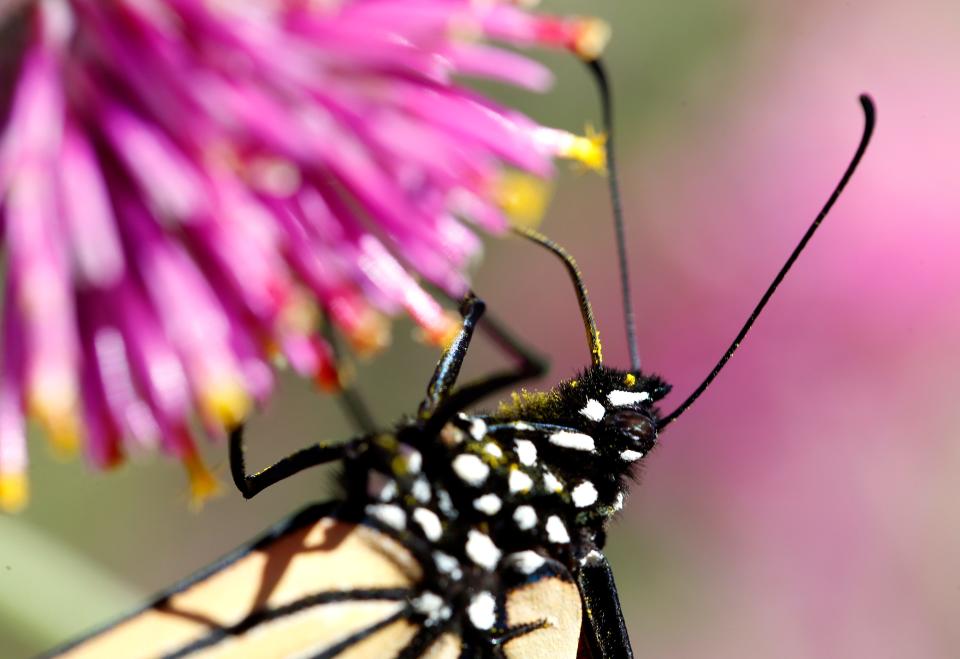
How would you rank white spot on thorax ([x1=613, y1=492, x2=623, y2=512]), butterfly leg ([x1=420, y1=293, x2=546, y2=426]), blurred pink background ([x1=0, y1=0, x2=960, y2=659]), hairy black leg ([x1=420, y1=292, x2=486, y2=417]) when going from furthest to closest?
blurred pink background ([x1=0, y1=0, x2=960, y2=659]), white spot on thorax ([x1=613, y1=492, x2=623, y2=512]), hairy black leg ([x1=420, y1=292, x2=486, y2=417]), butterfly leg ([x1=420, y1=293, x2=546, y2=426])

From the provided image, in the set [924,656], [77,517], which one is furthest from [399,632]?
[924,656]

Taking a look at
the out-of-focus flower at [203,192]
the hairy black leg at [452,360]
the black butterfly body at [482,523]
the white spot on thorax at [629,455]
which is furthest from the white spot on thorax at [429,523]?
the out-of-focus flower at [203,192]

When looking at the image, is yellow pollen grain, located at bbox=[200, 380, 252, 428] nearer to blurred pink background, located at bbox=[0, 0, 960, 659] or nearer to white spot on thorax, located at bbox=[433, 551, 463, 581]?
white spot on thorax, located at bbox=[433, 551, 463, 581]

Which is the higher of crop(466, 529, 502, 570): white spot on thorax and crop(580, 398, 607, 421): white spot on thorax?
crop(580, 398, 607, 421): white spot on thorax

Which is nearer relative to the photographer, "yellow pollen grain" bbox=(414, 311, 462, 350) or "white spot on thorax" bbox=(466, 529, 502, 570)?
"yellow pollen grain" bbox=(414, 311, 462, 350)

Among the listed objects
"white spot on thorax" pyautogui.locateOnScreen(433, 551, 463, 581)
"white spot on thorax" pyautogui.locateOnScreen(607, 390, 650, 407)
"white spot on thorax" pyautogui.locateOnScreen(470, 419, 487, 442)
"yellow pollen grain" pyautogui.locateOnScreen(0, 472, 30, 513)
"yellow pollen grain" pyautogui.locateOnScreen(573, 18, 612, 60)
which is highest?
"yellow pollen grain" pyautogui.locateOnScreen(573, 18, 612, 60)

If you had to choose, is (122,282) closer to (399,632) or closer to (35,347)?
(35,347)

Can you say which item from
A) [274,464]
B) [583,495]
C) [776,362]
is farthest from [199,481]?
[776,362]

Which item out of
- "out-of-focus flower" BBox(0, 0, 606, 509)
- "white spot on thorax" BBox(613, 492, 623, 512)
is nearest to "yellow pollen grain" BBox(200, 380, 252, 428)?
"out-of-focus flower" BBox(0, 0, 606, 509)
